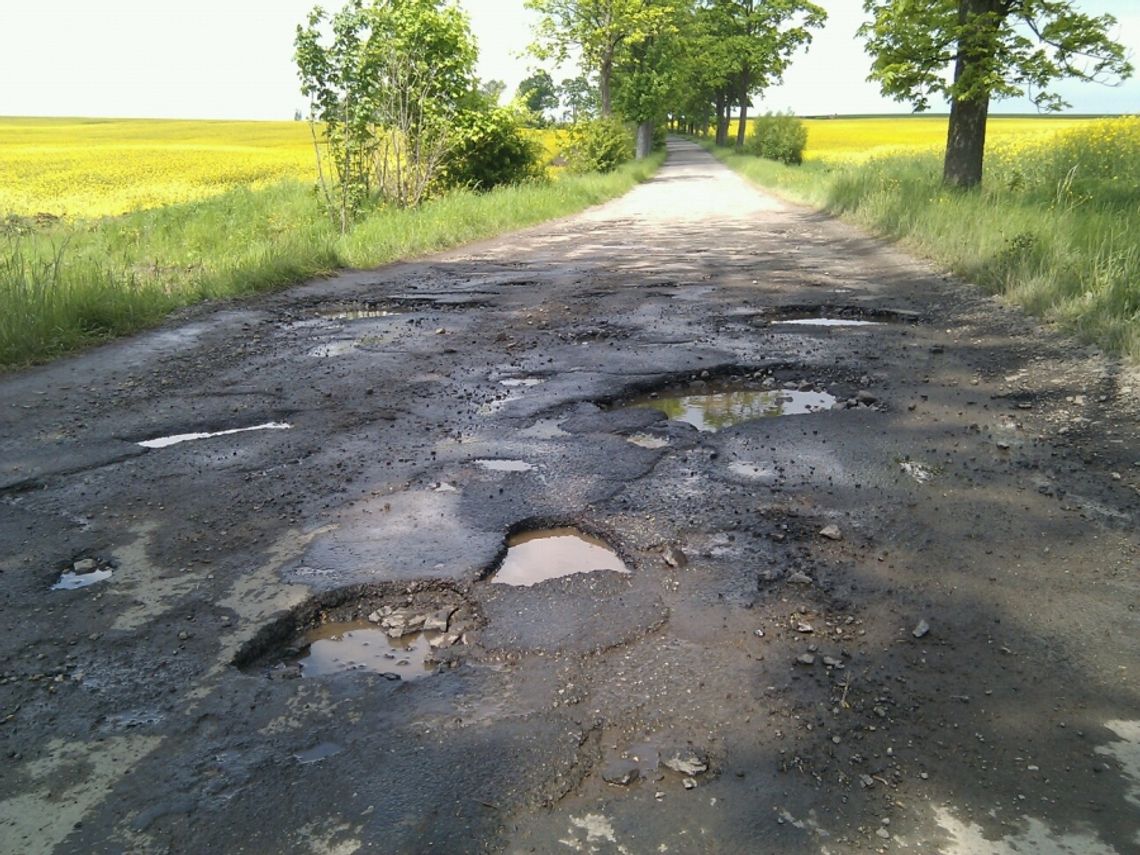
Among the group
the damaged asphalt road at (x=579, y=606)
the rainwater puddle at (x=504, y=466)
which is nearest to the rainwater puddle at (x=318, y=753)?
the damaged asphalt road at (x=579, y=606)

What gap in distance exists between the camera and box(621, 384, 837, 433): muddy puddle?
4891 mm

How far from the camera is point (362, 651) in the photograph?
266cm

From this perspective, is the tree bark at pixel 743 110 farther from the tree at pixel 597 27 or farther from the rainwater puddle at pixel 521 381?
the rainwater puddle at pixel 521 381

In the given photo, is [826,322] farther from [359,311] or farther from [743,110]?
[743,110]

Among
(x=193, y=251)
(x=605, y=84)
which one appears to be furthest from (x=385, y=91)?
(x=605, y=84)

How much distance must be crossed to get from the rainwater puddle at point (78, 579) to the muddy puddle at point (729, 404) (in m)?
3.05

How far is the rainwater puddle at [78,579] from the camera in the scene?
3.00 meters

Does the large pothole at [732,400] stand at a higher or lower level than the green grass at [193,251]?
lower

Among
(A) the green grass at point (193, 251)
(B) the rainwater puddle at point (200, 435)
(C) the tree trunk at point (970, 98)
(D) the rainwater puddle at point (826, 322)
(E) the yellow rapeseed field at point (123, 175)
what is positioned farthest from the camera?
(E) the yellow rapeseed field at point (123, 175)

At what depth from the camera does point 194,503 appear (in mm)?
A: 3703

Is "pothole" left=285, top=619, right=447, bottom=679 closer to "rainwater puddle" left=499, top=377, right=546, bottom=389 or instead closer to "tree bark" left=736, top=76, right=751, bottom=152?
"rainwater puddle" left=499, top=377, right=546, bottom=389

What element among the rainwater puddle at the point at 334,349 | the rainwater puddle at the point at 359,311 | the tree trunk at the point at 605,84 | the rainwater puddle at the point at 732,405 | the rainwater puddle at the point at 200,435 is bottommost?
the rainwater puddle at the point at 200,435

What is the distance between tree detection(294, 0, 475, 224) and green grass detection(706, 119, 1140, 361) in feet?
27.9

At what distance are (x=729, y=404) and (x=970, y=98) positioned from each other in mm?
10528
